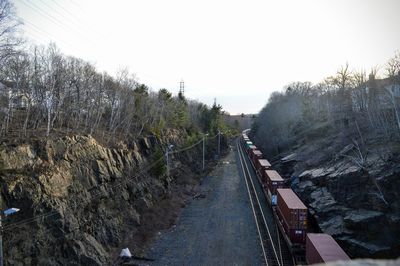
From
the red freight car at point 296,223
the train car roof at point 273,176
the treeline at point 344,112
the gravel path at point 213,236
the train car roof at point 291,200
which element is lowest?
the gravel path at point 213,236

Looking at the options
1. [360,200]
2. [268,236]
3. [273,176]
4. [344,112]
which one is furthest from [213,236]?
[344,112]

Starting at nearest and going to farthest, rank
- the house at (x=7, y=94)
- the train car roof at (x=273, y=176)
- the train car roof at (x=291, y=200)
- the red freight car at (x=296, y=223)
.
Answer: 1. the red freight car at (x=296, y=223)
2. the train car roof at (x=291, y=200)
3. the house at (x=7, y=94)
4. the train car roof at (x=273, y=176)

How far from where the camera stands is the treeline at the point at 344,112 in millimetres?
32631

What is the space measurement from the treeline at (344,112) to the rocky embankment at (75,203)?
22474mm

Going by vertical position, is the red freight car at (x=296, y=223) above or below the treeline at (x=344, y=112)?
below

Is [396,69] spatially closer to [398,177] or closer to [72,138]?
[398,177]

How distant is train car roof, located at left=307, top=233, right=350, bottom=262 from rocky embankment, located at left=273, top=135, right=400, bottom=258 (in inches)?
182

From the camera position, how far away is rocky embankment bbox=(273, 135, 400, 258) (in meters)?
18.9

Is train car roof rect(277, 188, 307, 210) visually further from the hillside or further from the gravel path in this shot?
the gravel path

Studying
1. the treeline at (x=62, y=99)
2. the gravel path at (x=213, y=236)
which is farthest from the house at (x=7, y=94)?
the gravel path at (x=213, y=236)

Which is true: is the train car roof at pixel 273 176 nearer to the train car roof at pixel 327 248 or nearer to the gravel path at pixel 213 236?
the gravel path at pixel 213 236

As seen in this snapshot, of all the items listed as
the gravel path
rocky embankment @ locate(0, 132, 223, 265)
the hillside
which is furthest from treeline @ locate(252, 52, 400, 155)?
rocky embankment @ locate(0, 132, 223, 265)

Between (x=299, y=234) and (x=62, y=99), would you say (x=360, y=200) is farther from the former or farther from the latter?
(x=62, y=99)

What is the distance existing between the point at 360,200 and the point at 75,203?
20.9 meters
